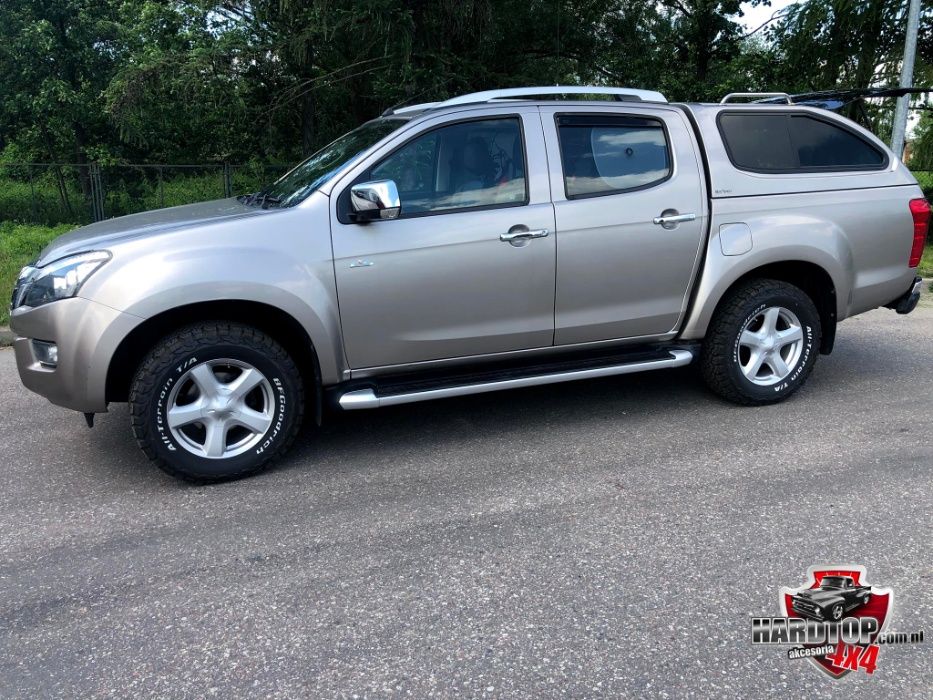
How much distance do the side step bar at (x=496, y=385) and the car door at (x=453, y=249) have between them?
19cm

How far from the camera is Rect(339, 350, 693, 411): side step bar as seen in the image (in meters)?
3.99

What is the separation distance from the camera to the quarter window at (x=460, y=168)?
4105mm

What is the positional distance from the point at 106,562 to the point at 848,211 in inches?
180

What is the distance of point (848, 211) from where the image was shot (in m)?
4.88

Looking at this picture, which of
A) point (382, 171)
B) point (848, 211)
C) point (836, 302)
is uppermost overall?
point (382, 171)

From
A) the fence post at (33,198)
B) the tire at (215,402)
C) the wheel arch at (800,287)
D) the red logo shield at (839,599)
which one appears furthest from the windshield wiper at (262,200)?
the fence post at (33,198)

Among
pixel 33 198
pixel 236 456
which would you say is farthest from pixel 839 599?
pixel 33 198

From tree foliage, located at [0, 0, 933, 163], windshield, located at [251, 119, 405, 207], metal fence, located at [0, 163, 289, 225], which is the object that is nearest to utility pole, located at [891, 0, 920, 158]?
tree foliage, located at [0, 0, 933, 163]

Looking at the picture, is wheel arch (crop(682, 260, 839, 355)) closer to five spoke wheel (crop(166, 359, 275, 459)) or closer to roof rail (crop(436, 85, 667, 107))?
roof rail (crop(436, 85, 667, 107))

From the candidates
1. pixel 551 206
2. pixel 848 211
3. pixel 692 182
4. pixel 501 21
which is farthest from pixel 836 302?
pixel 501 21

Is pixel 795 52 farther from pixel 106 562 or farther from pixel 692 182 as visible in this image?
pixel 106 562

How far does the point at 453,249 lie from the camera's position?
13.4 ft

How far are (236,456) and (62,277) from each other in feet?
3.88

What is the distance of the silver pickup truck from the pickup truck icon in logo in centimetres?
180
